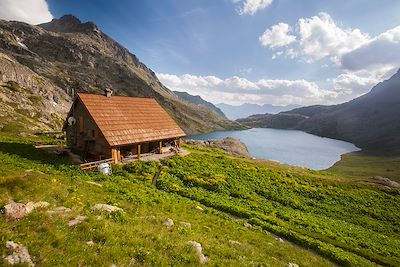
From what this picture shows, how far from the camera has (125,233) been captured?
1278cm

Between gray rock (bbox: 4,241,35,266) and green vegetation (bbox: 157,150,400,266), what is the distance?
62.0 ft

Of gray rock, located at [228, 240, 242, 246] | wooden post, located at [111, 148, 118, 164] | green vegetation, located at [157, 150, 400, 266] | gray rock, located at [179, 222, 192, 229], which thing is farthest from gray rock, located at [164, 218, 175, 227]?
wooden post, located at [111, 148, 118, 164]

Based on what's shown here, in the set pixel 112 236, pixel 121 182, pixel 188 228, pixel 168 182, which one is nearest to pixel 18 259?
pixel 112 236

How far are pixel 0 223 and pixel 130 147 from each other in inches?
1192

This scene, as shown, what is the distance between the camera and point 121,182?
2648 centimetres

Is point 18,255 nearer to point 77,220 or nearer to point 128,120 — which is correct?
point 77,220

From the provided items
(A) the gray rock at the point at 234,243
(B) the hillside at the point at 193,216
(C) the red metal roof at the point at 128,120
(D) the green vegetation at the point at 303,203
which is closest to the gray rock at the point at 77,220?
(B) the hillside at the point at 193,216

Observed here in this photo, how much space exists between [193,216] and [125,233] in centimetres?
893

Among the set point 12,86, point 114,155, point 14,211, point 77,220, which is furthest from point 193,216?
point 12,86

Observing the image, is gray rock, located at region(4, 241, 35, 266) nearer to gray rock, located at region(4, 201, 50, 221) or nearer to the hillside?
the hillside

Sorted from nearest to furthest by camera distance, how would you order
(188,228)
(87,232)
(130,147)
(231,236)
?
(87,232)
(188,228)
(231,236)
(130,147)

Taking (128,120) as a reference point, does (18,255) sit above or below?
below

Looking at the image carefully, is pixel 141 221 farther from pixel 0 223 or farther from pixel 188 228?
pixel 0 223

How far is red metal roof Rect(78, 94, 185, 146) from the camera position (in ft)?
121
